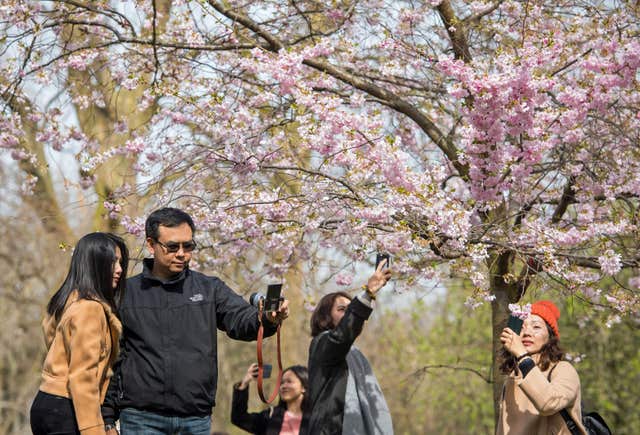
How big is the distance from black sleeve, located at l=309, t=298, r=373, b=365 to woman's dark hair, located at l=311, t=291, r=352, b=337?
0.70 ft

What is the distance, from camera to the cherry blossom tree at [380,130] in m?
5.10

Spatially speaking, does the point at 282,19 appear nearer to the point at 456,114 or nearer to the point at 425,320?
the point at 456,114

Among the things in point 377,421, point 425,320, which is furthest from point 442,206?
point 425,320

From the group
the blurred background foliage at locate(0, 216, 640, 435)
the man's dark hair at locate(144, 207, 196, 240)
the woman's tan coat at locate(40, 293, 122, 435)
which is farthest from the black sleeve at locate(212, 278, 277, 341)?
the blurred background foliage at locate(0, 216, 640, 435)

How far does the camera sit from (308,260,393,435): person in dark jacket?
3840 millimetres

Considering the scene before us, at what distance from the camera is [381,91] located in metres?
6.23

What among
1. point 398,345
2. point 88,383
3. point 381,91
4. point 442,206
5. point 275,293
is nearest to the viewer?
point 88,383

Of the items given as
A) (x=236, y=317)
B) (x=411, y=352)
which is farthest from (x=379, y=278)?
(x=411, y=352)

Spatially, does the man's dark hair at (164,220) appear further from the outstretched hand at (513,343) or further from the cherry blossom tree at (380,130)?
the outstretched hand at (513,343)

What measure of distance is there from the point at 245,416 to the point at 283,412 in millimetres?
275

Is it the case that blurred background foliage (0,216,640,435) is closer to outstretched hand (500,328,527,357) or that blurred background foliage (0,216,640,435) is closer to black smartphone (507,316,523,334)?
black smartphone (507,316,523,334)

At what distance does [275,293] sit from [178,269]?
47cm

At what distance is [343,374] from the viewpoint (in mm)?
4230

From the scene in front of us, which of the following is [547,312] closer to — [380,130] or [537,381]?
[537,381]
